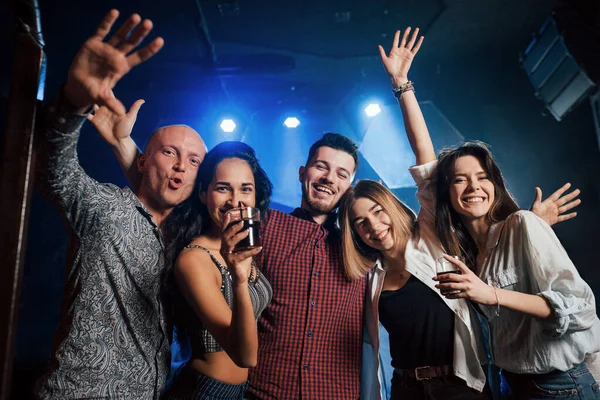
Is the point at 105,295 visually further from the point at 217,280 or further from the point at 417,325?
the point at 417,325

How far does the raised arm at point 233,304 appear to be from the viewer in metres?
1.36

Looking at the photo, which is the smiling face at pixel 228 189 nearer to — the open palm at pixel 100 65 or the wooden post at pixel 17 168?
the open palm at pixel 100 65

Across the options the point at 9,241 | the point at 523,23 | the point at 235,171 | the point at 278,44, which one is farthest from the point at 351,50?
the point at 9,241

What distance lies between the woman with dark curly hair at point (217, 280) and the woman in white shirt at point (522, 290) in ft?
2.59

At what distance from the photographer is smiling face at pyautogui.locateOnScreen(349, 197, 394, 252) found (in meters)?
2.25

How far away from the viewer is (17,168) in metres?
0.87

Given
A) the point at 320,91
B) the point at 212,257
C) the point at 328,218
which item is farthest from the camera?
the point at 320,91

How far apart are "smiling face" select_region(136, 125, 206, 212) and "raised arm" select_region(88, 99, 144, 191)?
0.05 m

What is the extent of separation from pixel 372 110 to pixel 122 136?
4543mm

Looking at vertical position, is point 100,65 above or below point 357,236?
above

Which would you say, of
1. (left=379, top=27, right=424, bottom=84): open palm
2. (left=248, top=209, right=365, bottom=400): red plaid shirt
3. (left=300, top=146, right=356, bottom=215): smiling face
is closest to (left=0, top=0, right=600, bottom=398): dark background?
(left=379, top=27, right=424, bottom=84): open palm

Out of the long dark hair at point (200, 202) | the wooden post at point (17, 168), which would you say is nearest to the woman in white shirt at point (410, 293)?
the long dark hair at point (200, 202)

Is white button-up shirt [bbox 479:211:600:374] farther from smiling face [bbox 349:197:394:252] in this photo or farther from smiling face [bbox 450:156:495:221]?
smiling face [bbox 349:197:394:252]

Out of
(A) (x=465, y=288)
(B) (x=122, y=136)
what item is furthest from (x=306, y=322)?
(B) (x=122, y=136)
